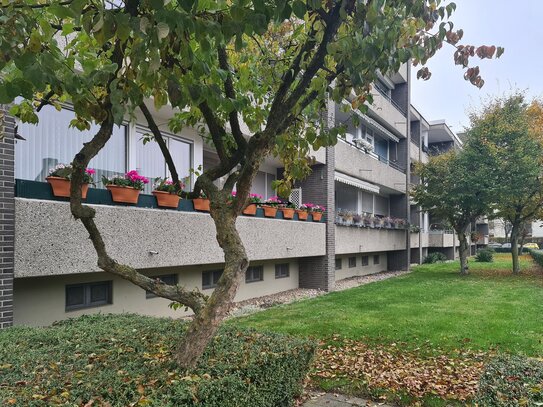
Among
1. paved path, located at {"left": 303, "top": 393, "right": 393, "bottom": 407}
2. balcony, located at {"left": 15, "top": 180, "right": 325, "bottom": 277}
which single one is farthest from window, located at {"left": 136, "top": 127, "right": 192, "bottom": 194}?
paved path, located at {"left": 303, "top": 393, "right": 393, "bottom": 407}

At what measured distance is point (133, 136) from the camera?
9.62 metres

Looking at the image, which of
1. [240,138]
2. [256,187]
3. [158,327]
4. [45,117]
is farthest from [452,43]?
[256,187]

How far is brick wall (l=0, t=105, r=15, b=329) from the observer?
20.1 ft

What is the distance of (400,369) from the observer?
6.45 metres

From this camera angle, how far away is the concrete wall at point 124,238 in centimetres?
656

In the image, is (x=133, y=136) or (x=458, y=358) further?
(x=133, y=136)

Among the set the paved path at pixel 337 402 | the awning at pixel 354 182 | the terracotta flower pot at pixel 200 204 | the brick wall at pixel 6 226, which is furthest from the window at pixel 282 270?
the brick wall at pixel 6 226

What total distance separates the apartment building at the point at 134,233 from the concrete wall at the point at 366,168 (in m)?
0.11

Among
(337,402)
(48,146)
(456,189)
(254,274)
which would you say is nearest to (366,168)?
(456,189)

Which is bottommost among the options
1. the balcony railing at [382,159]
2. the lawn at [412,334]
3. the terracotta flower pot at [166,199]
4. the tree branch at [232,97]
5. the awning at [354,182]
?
the lawn at [412,334]

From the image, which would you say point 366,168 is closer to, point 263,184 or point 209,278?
point 263,184

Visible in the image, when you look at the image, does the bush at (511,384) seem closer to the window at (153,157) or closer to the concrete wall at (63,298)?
the concrete wall at (63,298)

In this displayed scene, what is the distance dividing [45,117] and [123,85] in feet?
16.8

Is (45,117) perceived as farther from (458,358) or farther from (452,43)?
(458,358)
